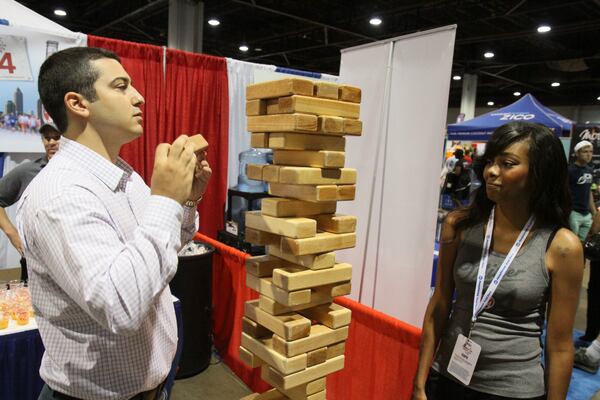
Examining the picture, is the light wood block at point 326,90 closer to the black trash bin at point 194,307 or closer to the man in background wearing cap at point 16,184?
the black trash bin at point 194,307

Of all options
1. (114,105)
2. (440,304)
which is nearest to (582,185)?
(440,304)

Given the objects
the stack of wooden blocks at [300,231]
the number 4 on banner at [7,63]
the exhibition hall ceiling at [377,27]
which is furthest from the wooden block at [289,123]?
the exhibition hall ceiling at [377,27]

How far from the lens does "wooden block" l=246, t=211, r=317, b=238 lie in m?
1.51

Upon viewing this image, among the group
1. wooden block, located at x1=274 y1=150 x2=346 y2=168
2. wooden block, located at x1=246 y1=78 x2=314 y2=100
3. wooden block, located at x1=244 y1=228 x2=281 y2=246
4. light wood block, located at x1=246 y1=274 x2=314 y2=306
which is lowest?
light wood block, located at x1=246 y1=274 x2=314 y2=306

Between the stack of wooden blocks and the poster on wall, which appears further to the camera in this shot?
the poster on wall

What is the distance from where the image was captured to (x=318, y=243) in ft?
5.12

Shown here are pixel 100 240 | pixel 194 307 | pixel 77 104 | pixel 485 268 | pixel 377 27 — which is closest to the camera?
pixel 100 240

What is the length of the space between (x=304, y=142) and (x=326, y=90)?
0.65ft

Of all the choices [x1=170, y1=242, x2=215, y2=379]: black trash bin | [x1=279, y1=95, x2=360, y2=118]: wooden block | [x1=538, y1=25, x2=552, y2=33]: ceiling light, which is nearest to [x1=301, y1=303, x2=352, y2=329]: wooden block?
[x1=279, y1=95, x2=360, y2=118]: wooden block

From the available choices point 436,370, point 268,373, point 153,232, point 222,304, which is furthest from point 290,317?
point 222,304

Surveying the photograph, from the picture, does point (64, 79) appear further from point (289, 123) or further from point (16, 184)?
point (16, 184)

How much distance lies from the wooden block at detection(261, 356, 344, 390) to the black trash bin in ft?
5.26

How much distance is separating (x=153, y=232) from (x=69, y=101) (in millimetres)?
485

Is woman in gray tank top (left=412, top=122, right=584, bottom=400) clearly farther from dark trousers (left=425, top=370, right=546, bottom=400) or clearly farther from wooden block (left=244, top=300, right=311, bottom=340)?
wooden block (left=244, top=300, right=311, bottom=340)
